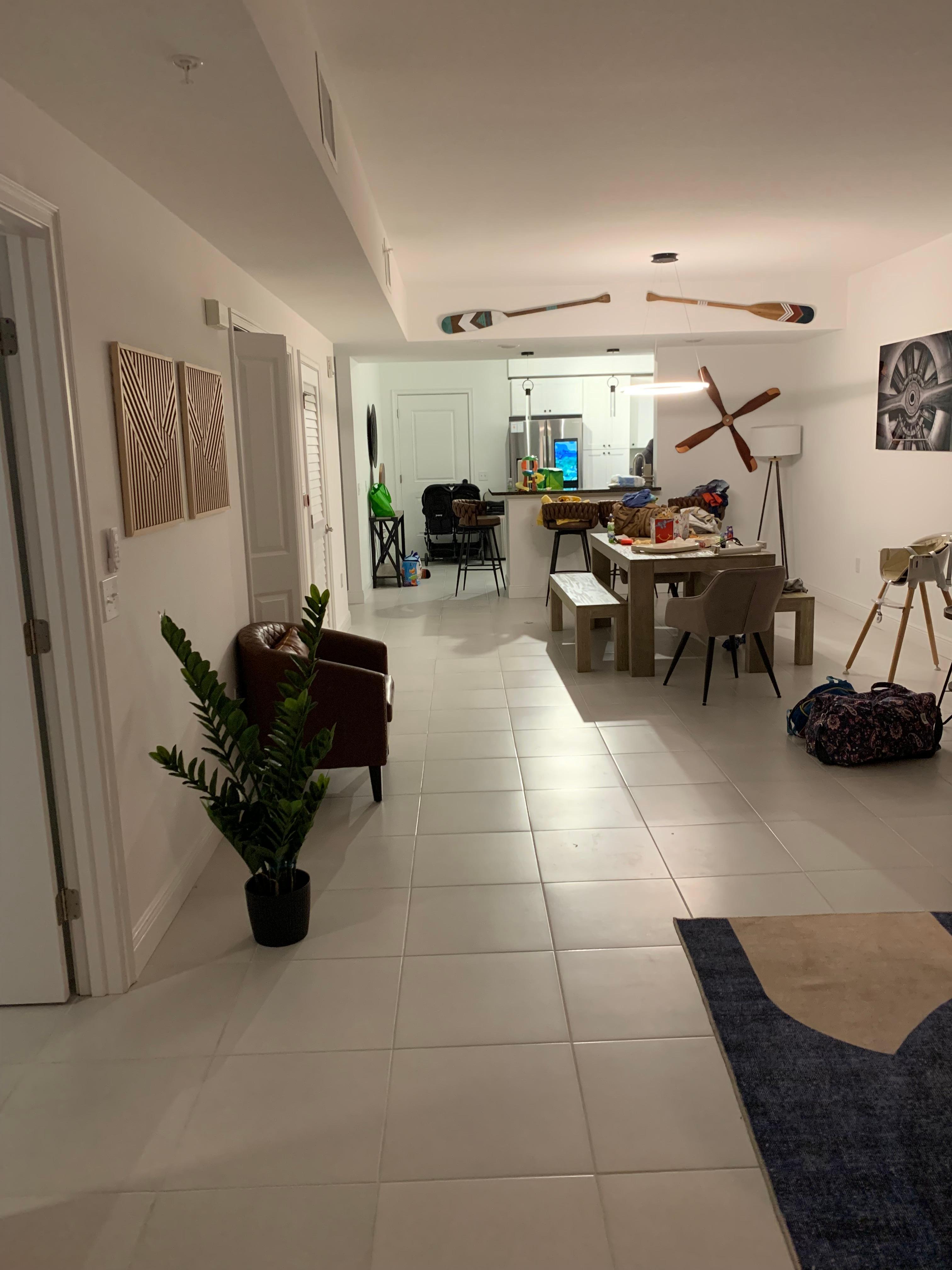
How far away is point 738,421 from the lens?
855 centimetres

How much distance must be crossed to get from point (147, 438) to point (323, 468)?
178 inches

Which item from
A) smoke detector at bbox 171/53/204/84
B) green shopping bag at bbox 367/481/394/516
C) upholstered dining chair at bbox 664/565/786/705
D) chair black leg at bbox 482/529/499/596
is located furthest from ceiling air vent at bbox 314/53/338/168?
green shopping bag at bbox 367/481/394/516

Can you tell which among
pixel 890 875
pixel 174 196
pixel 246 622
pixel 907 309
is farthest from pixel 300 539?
pixel 907 309

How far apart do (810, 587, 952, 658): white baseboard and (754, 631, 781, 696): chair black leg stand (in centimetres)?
103

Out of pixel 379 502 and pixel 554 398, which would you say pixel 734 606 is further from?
pixel 554 398

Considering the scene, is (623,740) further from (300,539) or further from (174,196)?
(174,196)

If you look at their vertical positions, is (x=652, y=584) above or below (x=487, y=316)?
below

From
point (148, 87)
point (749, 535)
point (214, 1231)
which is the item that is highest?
point (148, 87)

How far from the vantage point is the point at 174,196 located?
10.0ft

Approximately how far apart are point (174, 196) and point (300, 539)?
65.5 inches

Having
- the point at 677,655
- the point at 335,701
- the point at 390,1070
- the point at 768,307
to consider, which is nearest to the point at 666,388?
the point at 768,307

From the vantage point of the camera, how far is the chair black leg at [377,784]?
3865 mm

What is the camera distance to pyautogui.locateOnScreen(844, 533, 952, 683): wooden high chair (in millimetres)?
5004

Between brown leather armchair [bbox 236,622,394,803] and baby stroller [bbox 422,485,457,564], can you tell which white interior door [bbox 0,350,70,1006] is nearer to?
brown leather armchair [bbox 236,622,394,803]
